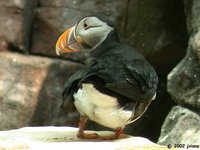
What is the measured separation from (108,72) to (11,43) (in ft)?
6.23

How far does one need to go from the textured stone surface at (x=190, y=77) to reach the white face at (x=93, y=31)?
27.3 inches

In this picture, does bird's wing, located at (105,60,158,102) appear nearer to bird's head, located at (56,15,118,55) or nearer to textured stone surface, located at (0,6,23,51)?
bird's head, located at (56,15,118,55)

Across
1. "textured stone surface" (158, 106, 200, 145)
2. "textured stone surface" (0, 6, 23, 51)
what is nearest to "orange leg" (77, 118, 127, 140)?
"textured stone surface" (158, 106, 200, 145)

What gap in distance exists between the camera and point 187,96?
3.14 metres

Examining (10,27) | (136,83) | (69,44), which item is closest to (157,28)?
Result: (10,27)

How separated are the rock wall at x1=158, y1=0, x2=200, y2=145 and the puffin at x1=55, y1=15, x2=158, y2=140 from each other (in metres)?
0.63

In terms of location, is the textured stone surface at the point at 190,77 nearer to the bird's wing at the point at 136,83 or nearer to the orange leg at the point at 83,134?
the bird's wing at the point at 136,83

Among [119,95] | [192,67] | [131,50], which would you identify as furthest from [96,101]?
[192,67]

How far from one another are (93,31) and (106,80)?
0.39 meters

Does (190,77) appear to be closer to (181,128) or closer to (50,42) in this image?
(181,128)

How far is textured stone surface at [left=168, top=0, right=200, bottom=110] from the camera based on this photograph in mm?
3084

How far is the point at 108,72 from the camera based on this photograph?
225 centimetres

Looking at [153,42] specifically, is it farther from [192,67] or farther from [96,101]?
[96,101]

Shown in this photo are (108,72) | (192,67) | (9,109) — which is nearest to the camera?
(108,72)
